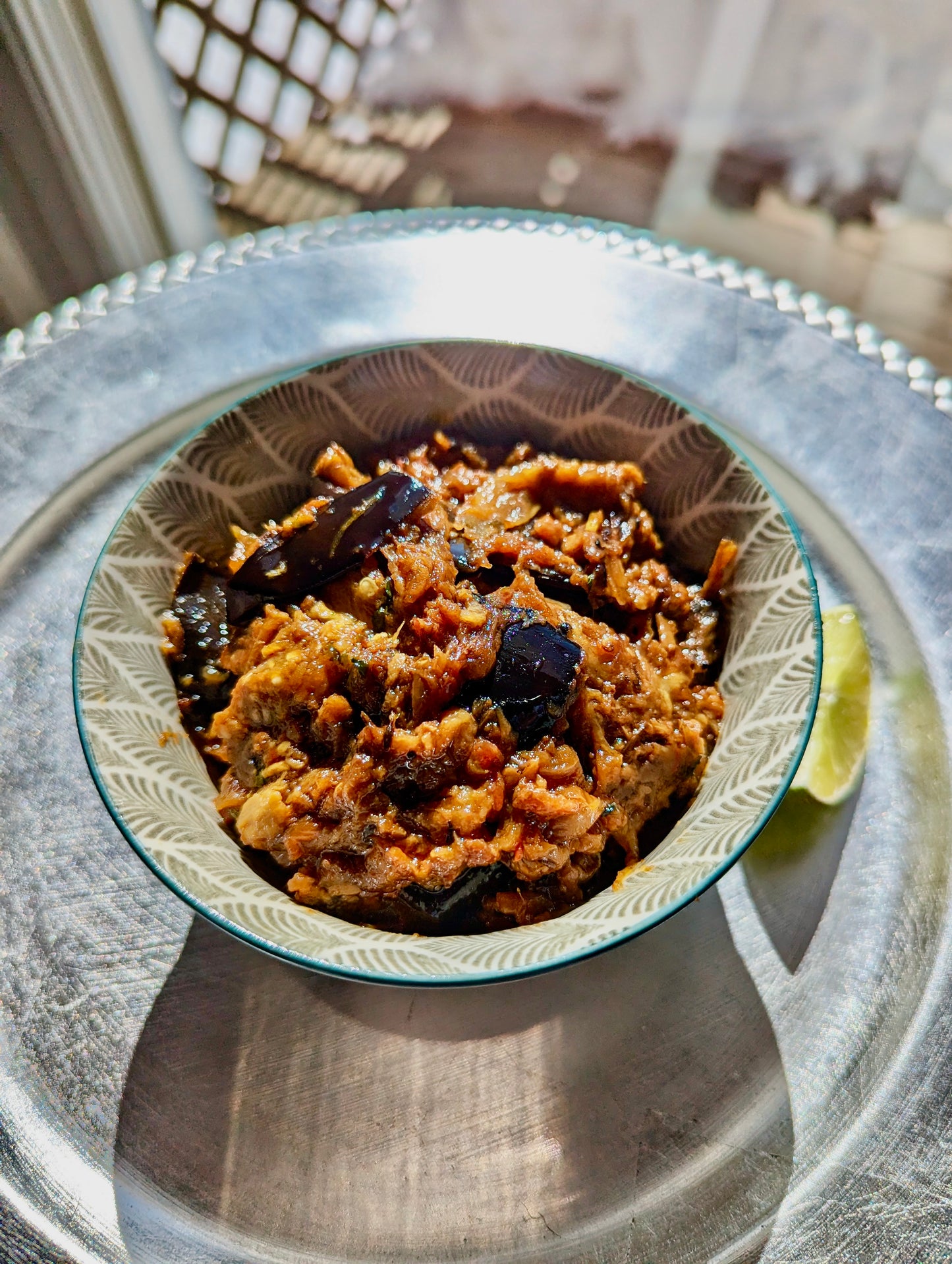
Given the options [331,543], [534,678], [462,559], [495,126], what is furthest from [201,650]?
[495,126]

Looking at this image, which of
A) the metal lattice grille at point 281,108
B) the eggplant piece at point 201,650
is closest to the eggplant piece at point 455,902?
the eggplant piece at point 201,650

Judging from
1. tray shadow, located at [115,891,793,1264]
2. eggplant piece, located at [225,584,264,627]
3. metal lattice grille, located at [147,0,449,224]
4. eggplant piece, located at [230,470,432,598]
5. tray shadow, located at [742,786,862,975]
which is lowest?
tray shadow, located at [115,891,793,1264]

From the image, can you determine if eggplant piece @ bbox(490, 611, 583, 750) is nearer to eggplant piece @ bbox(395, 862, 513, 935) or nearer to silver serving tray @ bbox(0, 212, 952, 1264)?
eggplant piece @ bbox(395, 862, 513, 935)

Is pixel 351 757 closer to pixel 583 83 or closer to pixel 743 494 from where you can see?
pixel 743 494

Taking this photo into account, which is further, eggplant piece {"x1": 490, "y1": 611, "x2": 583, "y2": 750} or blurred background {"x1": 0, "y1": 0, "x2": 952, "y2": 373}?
blurred background {"x1": 0, "y1": 0, "x2": 952, "y2": 373}

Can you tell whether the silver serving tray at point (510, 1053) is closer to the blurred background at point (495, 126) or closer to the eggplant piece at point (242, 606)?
the eggplant piece at point (242, 606)

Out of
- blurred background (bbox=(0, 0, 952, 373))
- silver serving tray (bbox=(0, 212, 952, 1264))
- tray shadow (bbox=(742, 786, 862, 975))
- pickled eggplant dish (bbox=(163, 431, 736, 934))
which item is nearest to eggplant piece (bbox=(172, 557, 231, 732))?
pickled eggplant dish (bbox=(163, 431, 736, 934))
